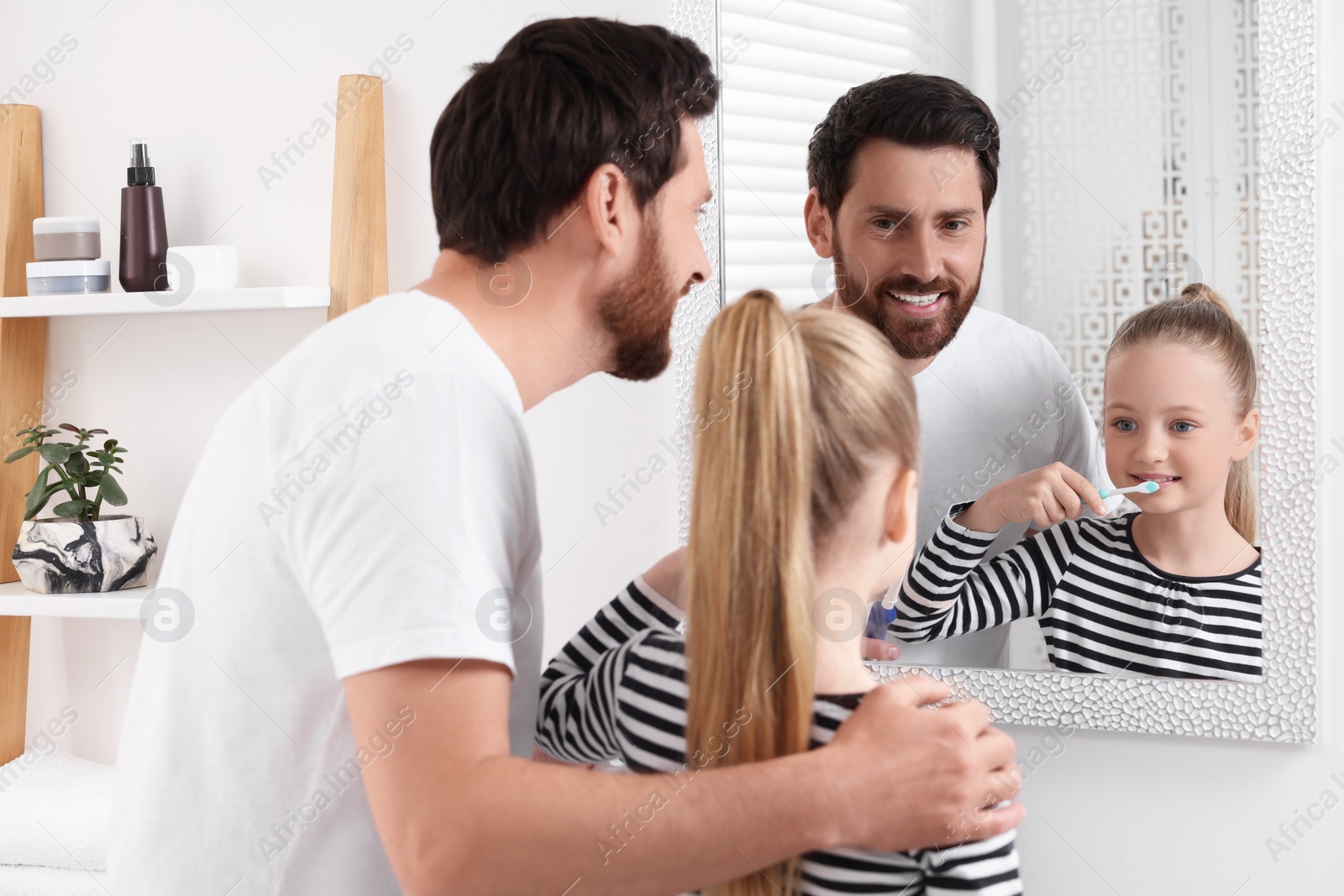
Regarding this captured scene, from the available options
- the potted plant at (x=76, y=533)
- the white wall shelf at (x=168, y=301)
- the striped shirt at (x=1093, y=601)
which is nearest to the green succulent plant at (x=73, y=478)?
the potted plant at (x=76, y=533)

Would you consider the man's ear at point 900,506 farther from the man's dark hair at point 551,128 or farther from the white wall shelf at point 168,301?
the white wall shelf at point 168,301

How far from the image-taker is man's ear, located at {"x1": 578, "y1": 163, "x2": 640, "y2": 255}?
0.74 m

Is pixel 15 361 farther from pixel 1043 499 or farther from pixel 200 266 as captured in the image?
pixel 1043 499

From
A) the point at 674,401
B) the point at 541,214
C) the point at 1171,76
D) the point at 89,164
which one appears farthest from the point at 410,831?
the point at 89,164

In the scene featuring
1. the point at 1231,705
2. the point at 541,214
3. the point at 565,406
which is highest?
the point at 541,214

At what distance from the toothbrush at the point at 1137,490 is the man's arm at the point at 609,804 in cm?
36

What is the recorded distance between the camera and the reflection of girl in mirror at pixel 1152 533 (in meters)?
0.86

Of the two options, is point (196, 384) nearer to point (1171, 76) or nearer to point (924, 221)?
point (924, 221)

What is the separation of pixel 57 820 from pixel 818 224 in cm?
108

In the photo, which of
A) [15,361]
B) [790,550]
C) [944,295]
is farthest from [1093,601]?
[15,361]

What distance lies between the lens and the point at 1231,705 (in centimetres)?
87

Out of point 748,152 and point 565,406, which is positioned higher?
point 748,152

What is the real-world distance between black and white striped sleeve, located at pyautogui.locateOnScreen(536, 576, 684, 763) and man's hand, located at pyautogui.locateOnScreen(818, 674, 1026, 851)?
191 millimetres

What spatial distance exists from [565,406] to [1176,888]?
0.73 m
